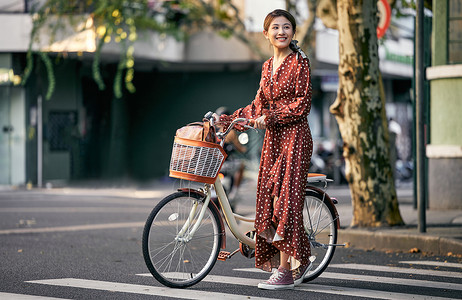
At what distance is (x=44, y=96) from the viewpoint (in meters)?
23.5

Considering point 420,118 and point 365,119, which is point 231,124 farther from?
point 365,119

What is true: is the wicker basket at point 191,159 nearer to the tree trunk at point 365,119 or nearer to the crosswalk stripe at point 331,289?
the crosswalk stripe at point 331,289

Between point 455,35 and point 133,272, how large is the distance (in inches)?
266

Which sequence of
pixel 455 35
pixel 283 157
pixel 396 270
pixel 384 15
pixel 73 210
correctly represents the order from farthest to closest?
pixel 73 210 < pixel 384 15 < pixel 455 35 < pixel 396 270 < pixel 283 157

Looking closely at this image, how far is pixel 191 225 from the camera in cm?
628

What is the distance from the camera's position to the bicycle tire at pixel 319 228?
261 inches

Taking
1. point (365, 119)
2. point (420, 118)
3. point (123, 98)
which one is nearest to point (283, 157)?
point (420, 118)

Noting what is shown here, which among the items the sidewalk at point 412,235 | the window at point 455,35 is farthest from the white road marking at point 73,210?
the window at point 455,35

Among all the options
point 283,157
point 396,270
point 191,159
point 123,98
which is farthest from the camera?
point 123,98

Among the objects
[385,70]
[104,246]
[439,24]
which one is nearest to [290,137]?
[104,246]

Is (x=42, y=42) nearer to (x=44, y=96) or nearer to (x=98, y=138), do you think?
(x=44, y=96)

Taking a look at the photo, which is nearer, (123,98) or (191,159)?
(191,159)

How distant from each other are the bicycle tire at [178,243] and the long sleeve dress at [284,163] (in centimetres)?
34

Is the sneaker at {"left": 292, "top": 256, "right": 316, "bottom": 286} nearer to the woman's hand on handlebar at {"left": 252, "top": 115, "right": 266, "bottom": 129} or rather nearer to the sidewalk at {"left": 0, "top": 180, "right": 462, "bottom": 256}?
the woman's hand on handlebar at {"left": 252, "top": 115, "right": 266, "bottom": 129}
